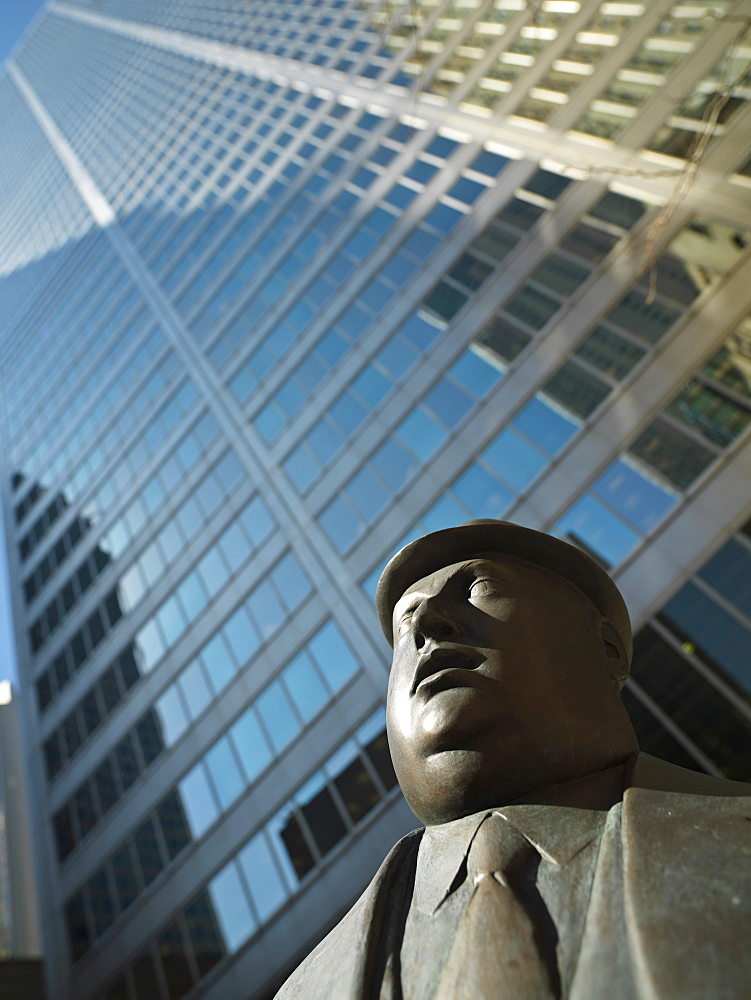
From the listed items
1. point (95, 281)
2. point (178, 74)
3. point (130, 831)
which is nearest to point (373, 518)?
point (130, 831)

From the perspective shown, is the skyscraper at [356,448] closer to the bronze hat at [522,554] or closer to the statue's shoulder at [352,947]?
the bronze hat at [522,554]

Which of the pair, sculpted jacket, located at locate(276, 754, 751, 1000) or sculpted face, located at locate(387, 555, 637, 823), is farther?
sculpted face, located at locate(387, 555, 637, 823)

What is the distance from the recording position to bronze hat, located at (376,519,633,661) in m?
4.20

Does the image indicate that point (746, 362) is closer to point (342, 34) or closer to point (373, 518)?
point (373, 518)

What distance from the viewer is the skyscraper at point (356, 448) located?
15.1 m

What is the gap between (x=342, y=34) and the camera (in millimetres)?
33781

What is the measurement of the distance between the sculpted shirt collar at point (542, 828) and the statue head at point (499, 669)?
65mm

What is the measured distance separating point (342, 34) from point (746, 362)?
1076 inches

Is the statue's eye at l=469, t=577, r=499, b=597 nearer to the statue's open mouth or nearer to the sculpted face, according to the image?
the sculpted face

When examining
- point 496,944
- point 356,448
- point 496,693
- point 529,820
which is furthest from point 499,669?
point 356,448

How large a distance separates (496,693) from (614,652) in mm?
1073

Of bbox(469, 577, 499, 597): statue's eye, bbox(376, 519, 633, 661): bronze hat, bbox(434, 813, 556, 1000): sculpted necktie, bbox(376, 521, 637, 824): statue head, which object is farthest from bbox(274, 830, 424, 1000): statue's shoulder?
bbox(376, 519, 633, 661): bronze hat

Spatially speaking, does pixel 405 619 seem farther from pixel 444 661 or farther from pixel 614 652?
pixel 614 652

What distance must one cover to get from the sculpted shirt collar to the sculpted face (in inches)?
2.6
